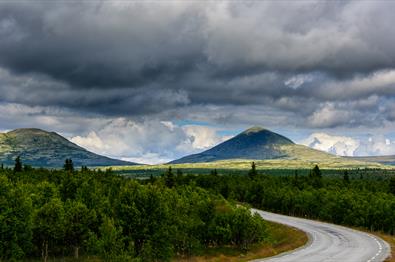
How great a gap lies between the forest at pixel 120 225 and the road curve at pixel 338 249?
13.4 metres

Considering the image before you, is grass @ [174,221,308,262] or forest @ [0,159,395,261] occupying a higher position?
forest @ [0,159,395,261]

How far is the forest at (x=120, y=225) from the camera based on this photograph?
73625mm

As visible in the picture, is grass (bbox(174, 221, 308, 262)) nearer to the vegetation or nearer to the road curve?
the road curve

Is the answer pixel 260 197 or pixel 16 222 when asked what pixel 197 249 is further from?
pixel 260 197

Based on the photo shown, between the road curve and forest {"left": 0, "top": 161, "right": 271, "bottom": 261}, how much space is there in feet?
43.9

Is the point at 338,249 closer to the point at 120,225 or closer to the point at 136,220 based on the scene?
the point at 136,220

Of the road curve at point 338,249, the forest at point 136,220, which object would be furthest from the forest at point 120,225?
the road curve at point 338,249

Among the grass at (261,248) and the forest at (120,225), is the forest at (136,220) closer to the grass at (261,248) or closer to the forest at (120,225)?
the forest at (120,225)

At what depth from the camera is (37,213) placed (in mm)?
84625

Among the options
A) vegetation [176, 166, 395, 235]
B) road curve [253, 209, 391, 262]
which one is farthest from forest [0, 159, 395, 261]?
road curve [253, 209, 391, 262]

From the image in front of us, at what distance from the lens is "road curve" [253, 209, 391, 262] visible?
59.8m

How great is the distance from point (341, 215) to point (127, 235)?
66.0 m

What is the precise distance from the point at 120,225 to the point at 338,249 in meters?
32.4

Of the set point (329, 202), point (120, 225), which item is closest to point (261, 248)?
point (120, 225)
